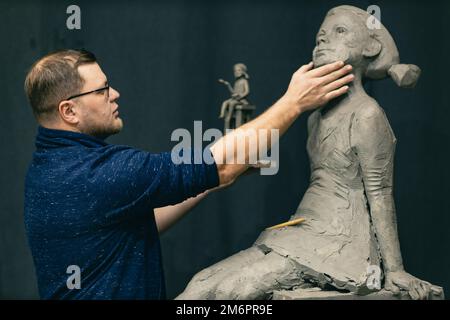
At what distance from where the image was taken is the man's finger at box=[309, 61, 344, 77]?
2627mm

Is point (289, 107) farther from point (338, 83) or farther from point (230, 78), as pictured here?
point (230, 78)

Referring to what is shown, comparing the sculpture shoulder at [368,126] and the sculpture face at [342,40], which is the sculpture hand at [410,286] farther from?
the sculpture face at [342,40]

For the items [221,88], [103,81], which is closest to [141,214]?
[103,81]

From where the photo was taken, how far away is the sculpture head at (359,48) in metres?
2.71

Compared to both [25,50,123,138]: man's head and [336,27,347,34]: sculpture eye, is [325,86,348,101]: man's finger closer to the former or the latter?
[336,27,347,34]: sculpture eye

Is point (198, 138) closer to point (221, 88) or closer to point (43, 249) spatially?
point (221, 88)

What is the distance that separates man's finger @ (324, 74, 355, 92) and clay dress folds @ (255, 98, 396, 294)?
0.09 m

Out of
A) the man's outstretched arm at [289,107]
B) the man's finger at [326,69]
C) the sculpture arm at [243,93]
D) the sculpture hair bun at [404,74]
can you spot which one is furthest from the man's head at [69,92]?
the sculpture hair bun at [404,74]

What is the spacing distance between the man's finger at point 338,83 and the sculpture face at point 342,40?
2.5 inches

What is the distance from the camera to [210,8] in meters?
3.61

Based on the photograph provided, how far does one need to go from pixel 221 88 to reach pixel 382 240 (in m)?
1.26

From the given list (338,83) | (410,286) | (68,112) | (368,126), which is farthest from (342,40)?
(68,112)

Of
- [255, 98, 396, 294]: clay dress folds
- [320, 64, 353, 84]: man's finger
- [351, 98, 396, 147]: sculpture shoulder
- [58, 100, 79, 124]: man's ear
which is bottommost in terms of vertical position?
[255, 98, 396, 294]: clay dress folds

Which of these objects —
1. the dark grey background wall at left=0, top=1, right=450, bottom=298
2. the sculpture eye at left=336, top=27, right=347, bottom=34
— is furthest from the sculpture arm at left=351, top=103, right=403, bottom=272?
the dark grey background wall at left=0, top=1, right=450, bottom=298
